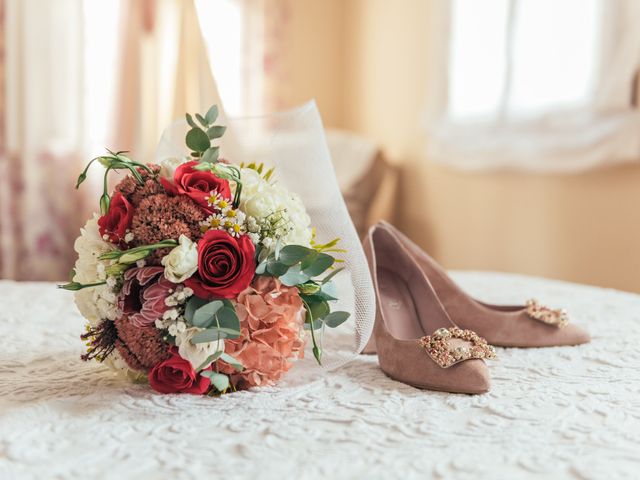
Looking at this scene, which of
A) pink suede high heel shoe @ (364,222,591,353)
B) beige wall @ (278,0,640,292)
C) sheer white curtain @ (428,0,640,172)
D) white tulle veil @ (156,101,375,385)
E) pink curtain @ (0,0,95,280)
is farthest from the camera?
pink curtain @ (0,0,95,280)

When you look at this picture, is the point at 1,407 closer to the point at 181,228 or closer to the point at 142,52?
the point at 181,228

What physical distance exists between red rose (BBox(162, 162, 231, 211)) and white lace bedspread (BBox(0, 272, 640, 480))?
28 centimetres

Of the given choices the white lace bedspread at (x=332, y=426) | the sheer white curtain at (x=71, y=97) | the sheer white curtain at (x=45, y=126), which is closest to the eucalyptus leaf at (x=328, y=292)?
the white lace bedspread at (x=332, y=426)

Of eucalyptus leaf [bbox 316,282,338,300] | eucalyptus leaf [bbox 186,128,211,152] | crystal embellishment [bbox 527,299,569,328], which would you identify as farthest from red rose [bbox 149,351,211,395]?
crystal embellishment [bbox 527,299,569,328]

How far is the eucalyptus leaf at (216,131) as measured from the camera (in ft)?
3.36

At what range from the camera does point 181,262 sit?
86cm

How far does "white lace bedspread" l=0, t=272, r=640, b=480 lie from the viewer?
26.6 inches

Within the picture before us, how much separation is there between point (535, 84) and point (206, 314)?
2.57 meters

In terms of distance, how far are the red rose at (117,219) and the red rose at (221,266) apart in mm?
112

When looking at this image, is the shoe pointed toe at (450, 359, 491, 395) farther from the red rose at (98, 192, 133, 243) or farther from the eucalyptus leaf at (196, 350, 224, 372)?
the red rose at (98, 192, 133, 243)

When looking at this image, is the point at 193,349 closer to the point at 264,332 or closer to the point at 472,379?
the point at 264,332

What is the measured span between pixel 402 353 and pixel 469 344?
4.0 inches

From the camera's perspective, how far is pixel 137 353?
0.93 m

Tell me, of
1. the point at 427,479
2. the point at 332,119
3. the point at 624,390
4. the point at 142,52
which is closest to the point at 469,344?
the point at 624,390
